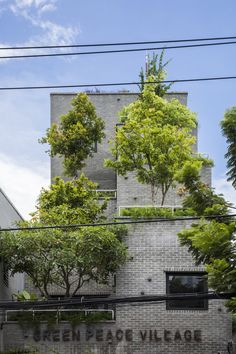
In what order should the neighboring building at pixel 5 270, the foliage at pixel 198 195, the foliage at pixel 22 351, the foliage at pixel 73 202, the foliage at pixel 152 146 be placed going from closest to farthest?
the foliage at pixel 198 195 → the foliage at pixel 22 351 → the neighboring building at pixel 5 270 → the foliage at pixel 73 202 → the foliage at pixel 152 146

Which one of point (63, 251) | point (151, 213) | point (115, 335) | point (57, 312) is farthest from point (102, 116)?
point (115, 335)

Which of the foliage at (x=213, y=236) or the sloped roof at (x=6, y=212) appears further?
the sloped roof at (x=6, y=212)

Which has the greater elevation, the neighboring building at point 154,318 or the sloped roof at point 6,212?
the sloped roof at point 6,212

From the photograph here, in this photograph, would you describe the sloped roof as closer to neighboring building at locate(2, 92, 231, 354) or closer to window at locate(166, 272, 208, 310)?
neighboring building at locate(2, 92, 231, 354)

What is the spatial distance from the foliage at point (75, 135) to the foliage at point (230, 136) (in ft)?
61.7

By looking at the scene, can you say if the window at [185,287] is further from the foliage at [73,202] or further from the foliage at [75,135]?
the foliage at [75,135]

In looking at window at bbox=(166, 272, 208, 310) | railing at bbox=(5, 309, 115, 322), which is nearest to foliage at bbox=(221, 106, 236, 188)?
window at bbox=(166, 272, 208, 310)

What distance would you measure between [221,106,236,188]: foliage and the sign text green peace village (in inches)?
316

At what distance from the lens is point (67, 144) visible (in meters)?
36.7

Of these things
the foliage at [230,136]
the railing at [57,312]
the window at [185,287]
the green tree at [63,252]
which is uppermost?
the foliage at [230,136]

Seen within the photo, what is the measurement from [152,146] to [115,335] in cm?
963

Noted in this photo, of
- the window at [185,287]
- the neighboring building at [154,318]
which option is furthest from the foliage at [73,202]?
the window at [185,287]

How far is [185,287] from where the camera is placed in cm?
2480

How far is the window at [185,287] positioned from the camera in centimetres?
2444
